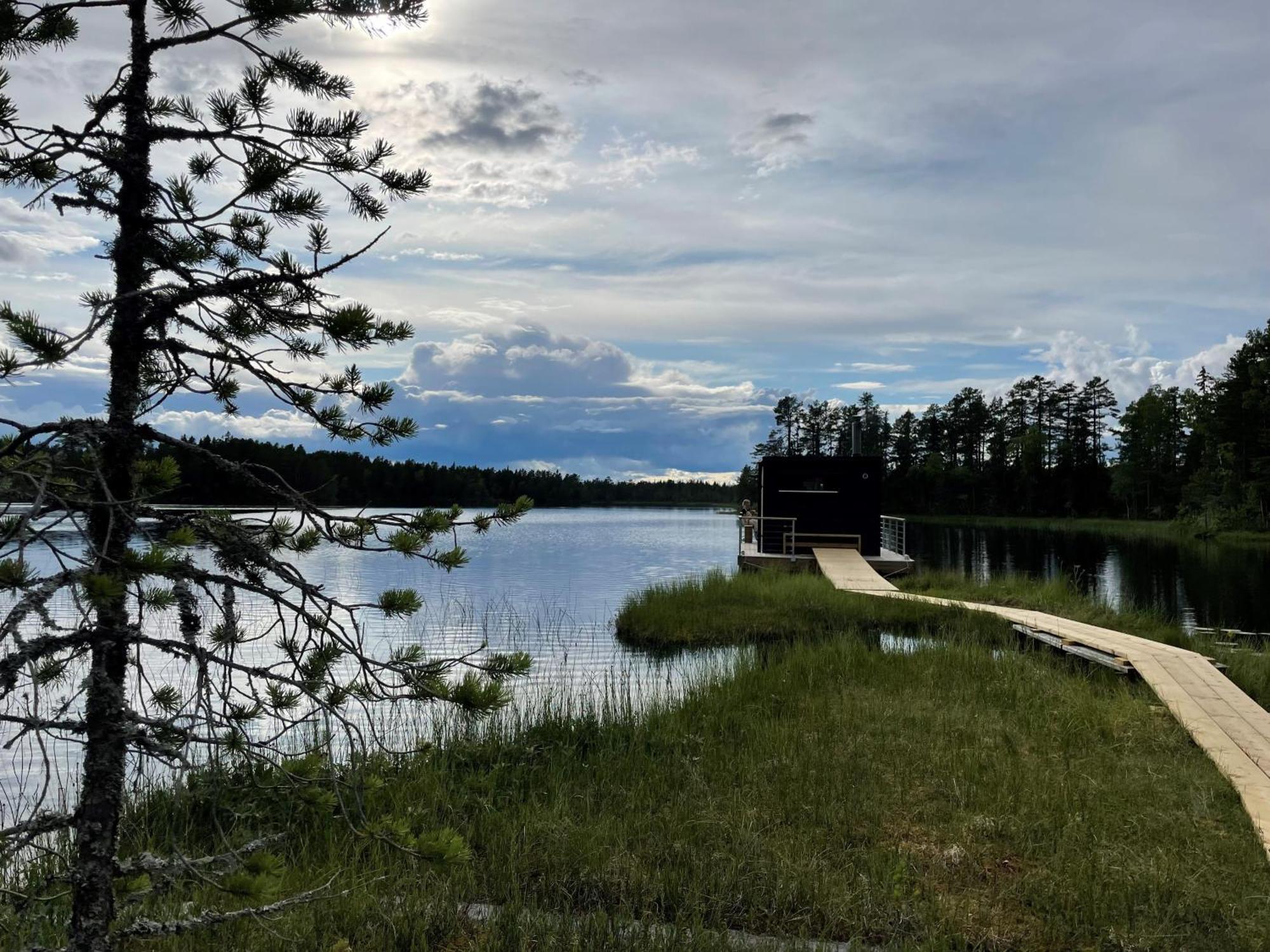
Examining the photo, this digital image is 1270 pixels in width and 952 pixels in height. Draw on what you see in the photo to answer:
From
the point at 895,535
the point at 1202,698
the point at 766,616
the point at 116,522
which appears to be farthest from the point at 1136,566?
the point at 116,522

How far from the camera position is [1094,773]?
20.2ft

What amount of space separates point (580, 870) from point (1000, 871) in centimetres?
236

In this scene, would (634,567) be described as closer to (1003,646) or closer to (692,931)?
(1003,646)

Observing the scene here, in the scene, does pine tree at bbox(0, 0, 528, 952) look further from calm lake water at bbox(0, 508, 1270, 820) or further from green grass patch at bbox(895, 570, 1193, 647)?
green grass patch at bbox(895, 570, 1193, 647)

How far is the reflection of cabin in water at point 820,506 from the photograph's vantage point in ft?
79.8

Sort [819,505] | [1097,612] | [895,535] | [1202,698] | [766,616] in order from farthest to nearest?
1. [895,535]
2. [819,505]
3. [766,616]
4. [1097,612]
5. [1202,698]

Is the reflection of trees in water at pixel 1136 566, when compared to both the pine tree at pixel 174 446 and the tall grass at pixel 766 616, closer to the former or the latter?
the tall grass at pixel 766 616

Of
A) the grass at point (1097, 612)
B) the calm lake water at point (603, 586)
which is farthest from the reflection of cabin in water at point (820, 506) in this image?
the grass at point (1097, 612)

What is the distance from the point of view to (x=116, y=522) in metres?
2.38

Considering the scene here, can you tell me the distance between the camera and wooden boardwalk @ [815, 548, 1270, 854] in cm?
589

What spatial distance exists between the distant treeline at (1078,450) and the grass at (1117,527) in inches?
44.1

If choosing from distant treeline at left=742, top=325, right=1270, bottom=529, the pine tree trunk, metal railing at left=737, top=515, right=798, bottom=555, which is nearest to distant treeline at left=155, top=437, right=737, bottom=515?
the pine tree trunk

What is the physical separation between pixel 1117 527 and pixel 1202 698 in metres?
60.6

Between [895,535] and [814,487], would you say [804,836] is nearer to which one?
[814,487]
